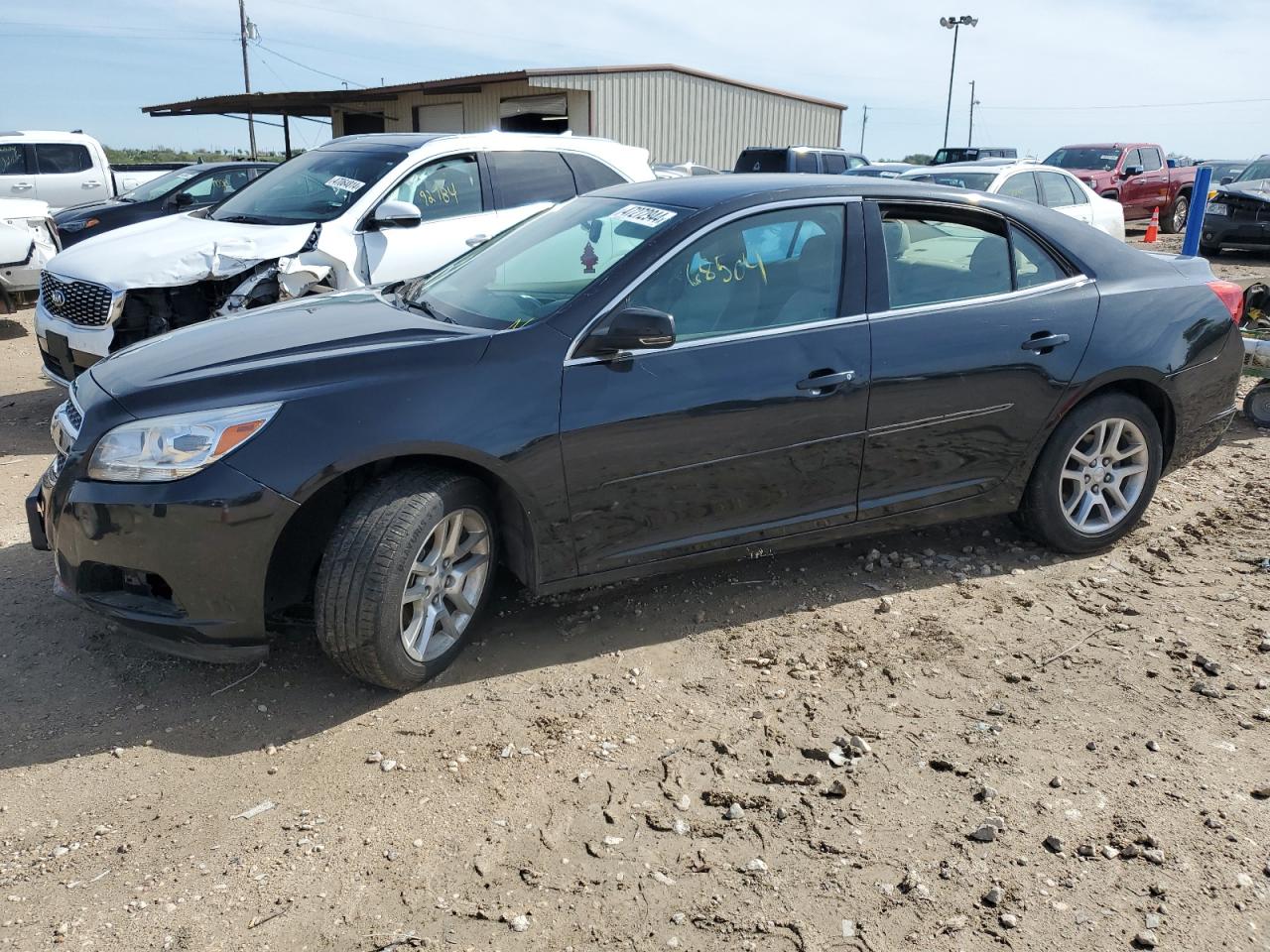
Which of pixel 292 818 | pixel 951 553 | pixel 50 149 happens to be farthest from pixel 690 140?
pixel 292 818

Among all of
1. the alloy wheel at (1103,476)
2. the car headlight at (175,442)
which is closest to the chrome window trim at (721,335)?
the car headlight at (175,442)

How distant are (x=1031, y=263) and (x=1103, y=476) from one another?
1025 mm

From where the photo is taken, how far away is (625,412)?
362 centimetres

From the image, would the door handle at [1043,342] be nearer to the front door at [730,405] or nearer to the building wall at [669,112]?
the front door at [730,405]

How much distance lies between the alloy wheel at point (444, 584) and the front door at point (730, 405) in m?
0.36

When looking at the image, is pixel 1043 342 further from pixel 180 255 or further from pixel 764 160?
pixel 764 160

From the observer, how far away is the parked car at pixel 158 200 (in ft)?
41.9

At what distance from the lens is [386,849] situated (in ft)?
9.26

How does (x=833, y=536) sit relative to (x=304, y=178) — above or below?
below

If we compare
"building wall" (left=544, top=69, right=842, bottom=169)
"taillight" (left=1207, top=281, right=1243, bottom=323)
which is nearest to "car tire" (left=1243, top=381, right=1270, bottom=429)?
"taillight" (left=1207, top=281, right=1243, bottom=323)

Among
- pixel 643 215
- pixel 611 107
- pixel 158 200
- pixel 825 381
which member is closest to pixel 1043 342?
pixel 825 381

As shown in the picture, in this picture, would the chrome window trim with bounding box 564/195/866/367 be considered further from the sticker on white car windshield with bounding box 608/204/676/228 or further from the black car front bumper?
the black car front bumper

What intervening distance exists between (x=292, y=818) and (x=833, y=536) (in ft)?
7.53

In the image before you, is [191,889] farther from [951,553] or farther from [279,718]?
[951,553]
